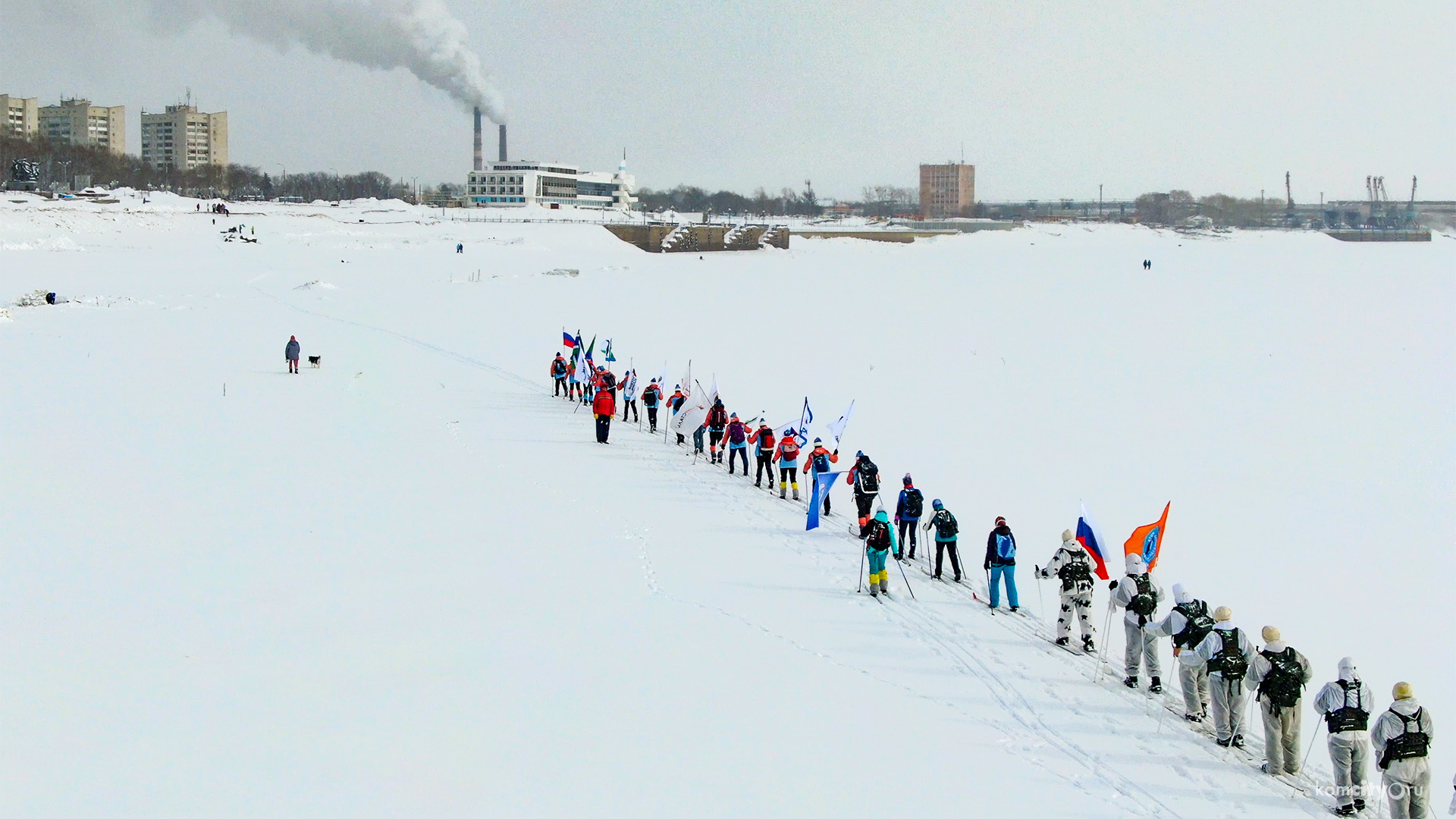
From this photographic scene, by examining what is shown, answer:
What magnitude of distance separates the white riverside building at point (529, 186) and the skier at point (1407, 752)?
379 ft

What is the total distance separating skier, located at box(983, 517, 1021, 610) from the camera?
11.3 meters

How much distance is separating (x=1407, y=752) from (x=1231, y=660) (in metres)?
1.44

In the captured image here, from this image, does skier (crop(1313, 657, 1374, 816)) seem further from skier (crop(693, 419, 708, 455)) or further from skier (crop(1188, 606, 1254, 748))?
skier (crop(693, 419, 708, 455))

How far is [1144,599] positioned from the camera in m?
9.61

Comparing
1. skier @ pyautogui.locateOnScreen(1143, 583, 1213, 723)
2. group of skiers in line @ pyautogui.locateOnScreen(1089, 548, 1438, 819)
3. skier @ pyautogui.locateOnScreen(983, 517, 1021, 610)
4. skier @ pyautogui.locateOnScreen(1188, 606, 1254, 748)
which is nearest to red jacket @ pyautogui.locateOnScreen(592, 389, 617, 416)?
skier @ pyautogui.locateOnScreen(983, 517, 1021, 610)

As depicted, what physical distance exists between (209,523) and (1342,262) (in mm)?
87217

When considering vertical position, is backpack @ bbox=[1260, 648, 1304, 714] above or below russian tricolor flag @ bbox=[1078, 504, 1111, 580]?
below

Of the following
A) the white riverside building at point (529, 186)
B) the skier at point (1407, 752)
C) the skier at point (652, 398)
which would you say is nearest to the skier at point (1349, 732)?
the skier at point (1407, 752)

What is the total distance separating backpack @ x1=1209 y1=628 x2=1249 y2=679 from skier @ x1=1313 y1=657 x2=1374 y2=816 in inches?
33.4

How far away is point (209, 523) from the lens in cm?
1292

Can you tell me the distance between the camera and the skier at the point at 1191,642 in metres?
8.92

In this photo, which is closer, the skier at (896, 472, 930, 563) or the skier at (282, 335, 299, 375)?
the skier at (896, 472, 930, 563)

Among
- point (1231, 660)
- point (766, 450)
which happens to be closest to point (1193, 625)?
point (1231, 660)

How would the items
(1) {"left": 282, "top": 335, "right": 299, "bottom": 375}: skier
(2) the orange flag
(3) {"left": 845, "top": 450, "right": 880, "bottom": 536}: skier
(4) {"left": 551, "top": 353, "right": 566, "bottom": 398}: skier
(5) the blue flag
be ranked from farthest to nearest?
(1) {"left": 282, "top": 335, "right": 299, "bottom": 375}: skier, (4) {"left": 551, "top": 353, "right": 566, "bottom": 398}: skier, (5) the blue flag, (3) {"left": 845, "top": 450, "right": 880, "bottom": 536}: skier, (2) the orange flag
